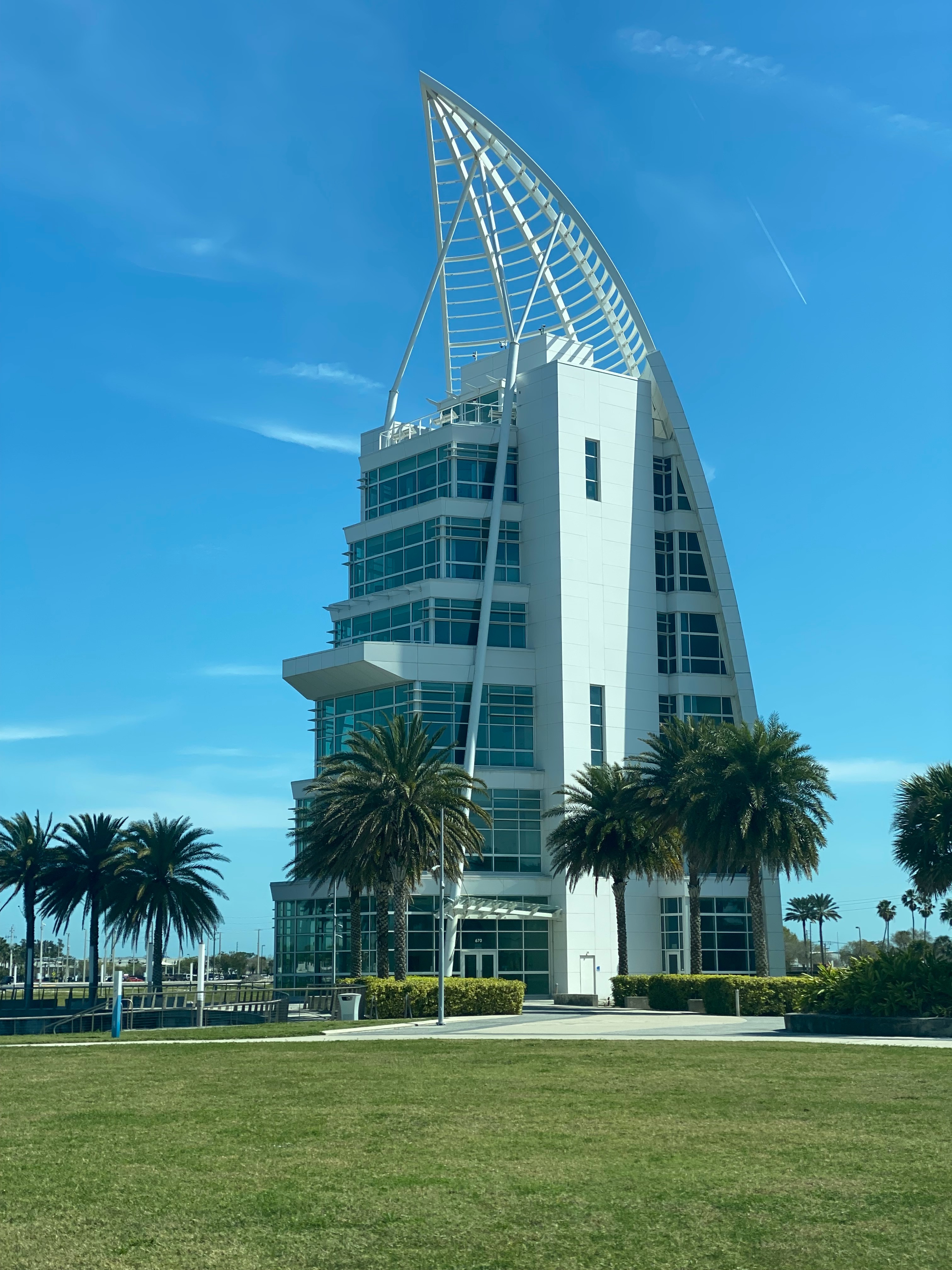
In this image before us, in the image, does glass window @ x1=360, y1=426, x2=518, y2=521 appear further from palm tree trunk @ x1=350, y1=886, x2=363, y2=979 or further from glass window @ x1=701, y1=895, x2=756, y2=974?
palm tree trunk @ x1=350, y1=886, x2=363, y2=979

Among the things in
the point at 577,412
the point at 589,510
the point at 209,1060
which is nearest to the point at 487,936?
the point at 589,510

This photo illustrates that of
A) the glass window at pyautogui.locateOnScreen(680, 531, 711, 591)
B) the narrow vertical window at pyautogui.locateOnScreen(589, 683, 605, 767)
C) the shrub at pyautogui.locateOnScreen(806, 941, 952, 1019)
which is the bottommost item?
the shrub at pyautogui.locateOnScreen(806, 941, 952, 1019)

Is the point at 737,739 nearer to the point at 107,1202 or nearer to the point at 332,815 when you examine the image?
the point at 332,815

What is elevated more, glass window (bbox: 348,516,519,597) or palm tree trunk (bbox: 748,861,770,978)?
glass window (bbox: 348,516,519,597)

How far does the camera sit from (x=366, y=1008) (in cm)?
5184

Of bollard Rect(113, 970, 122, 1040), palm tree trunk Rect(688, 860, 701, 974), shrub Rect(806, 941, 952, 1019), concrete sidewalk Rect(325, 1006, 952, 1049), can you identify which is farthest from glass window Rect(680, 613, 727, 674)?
bollard Rect(113, 970, 122, 1040)

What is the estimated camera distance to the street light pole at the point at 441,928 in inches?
1796

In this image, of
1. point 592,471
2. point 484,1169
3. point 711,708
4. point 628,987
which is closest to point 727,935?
point 711,708

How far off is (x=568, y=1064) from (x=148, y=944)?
162 ft

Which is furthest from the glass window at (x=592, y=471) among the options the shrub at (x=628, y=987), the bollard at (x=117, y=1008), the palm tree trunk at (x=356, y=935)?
the bollard at (x=117, y=1008)

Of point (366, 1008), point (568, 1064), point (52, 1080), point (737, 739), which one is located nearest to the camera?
point (52, 1080)

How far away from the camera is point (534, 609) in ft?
242

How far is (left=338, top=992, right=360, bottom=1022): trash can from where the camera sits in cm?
4816

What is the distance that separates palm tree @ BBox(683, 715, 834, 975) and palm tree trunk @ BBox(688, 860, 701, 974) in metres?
4.33
